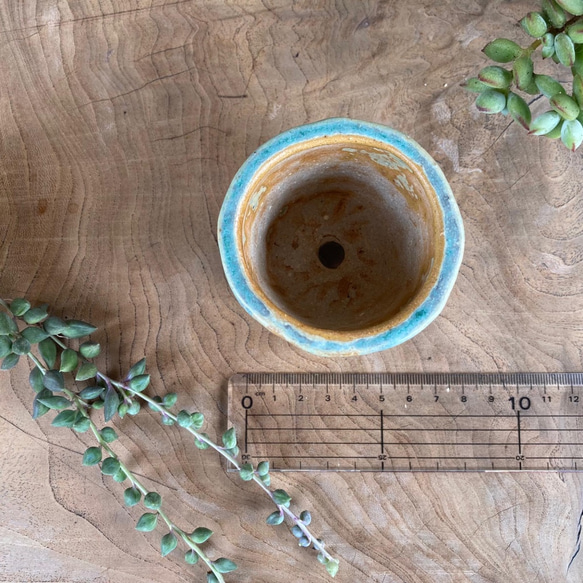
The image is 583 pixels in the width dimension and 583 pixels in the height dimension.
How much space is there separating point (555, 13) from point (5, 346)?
3.22 feet

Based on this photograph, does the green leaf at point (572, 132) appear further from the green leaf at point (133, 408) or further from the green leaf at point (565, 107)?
the green leaf at point (133, 408)

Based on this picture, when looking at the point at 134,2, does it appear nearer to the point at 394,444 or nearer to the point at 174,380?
the point at 174,380

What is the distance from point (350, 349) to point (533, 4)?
29.9 inches

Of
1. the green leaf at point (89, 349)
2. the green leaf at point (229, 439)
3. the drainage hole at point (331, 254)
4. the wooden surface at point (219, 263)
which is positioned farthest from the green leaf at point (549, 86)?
the green leaf at point (89, 349)

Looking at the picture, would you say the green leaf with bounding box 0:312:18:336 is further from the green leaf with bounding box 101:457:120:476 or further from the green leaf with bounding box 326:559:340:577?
the green leaf with bounding box 326:559:340:577

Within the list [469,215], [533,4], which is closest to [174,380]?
[469,215]

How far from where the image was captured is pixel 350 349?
75 centimetres

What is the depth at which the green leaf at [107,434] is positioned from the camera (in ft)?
3.08

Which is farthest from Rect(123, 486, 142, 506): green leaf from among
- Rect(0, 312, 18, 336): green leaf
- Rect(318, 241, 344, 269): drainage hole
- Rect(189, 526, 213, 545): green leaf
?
Rect(318, 241, 344, 269): drainage hole

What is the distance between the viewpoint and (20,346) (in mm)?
903

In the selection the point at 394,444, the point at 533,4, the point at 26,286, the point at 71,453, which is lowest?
the point at 71,453

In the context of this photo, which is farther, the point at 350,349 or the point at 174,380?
the point at 174,380

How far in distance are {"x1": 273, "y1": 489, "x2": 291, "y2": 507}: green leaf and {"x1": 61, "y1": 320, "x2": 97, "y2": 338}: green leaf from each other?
1.37ft

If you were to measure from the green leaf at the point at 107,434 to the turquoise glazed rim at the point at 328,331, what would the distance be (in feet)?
1.20
